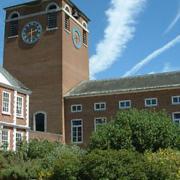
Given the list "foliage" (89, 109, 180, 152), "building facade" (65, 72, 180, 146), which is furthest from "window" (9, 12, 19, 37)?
"foliage" (89, 109, 180, 152)

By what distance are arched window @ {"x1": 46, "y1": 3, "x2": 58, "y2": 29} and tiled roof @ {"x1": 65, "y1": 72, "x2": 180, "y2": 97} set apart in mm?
8891

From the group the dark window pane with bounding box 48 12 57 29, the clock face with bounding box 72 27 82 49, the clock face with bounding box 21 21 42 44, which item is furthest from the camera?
the clock face with bounding box 72 27 82 49

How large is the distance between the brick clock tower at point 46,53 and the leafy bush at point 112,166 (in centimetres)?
3333

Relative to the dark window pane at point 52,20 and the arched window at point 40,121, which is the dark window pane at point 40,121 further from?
the dark window pane at point 52,20

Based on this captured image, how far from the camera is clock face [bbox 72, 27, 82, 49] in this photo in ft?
200

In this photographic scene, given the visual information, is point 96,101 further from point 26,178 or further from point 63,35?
point 26,178

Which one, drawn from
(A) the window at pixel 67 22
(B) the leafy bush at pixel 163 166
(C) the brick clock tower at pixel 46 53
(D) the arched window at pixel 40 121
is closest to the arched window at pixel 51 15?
(C) the brick clock tower at pixel 46 53

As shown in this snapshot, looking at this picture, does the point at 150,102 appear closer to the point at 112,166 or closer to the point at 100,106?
the point at 100,106

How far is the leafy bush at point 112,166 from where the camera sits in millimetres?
20406

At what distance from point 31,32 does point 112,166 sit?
41.7m

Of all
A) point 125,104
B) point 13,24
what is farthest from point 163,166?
point 13,24

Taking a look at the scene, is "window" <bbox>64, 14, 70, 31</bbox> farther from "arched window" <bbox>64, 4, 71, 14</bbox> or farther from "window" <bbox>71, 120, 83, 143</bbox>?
→ "window" <bbox>71, 120, 83, 143</bbox>

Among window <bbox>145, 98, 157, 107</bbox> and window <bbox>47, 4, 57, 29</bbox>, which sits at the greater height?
window <bbox>47, 4, 57, 29</bbox>

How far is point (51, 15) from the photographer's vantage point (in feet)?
194
